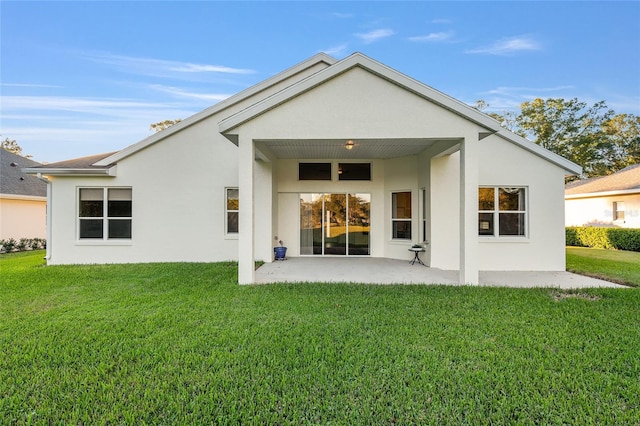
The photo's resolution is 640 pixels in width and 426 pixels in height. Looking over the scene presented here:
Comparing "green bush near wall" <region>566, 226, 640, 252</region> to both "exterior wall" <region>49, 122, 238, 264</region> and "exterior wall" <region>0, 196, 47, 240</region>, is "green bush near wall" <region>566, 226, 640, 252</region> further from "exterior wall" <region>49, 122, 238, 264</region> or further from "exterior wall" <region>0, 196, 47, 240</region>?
"exterior wall" <region>0, 196, 47, 240</region>

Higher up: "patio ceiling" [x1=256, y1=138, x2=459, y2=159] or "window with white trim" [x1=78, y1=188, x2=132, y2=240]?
"patio ceiling" [x1=256, y1=138, x2=459, y2=159]

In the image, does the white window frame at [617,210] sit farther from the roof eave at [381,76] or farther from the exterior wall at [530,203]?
the roof eave at [381,76]

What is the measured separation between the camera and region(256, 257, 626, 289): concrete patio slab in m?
7.86

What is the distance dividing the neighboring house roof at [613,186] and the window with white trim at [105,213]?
25.5m

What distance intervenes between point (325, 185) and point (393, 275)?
5037 mm

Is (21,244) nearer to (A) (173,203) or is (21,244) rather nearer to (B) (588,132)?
(A) (173,203)

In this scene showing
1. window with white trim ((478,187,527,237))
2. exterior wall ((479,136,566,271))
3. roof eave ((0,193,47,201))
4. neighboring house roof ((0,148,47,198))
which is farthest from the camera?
neighboring house roof ((0,148,47,198))

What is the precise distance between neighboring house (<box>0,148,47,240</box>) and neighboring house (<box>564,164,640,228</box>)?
33524 millimetres

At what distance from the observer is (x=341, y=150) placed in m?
10.3

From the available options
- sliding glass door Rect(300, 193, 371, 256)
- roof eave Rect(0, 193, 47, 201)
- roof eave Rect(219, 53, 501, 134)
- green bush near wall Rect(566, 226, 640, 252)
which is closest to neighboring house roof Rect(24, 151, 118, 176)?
roof eave Rect(219, 53, 501, 134)

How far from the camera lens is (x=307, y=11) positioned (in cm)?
1452

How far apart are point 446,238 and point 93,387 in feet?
30.7

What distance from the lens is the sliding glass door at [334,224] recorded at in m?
12.2

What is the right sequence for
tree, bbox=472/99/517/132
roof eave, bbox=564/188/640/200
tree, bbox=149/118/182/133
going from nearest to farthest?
1. roof eave, bbox=564/188/640/200
2. tree, bbox=149/118/182/133
3. tree, bbox=472/99/517/132
